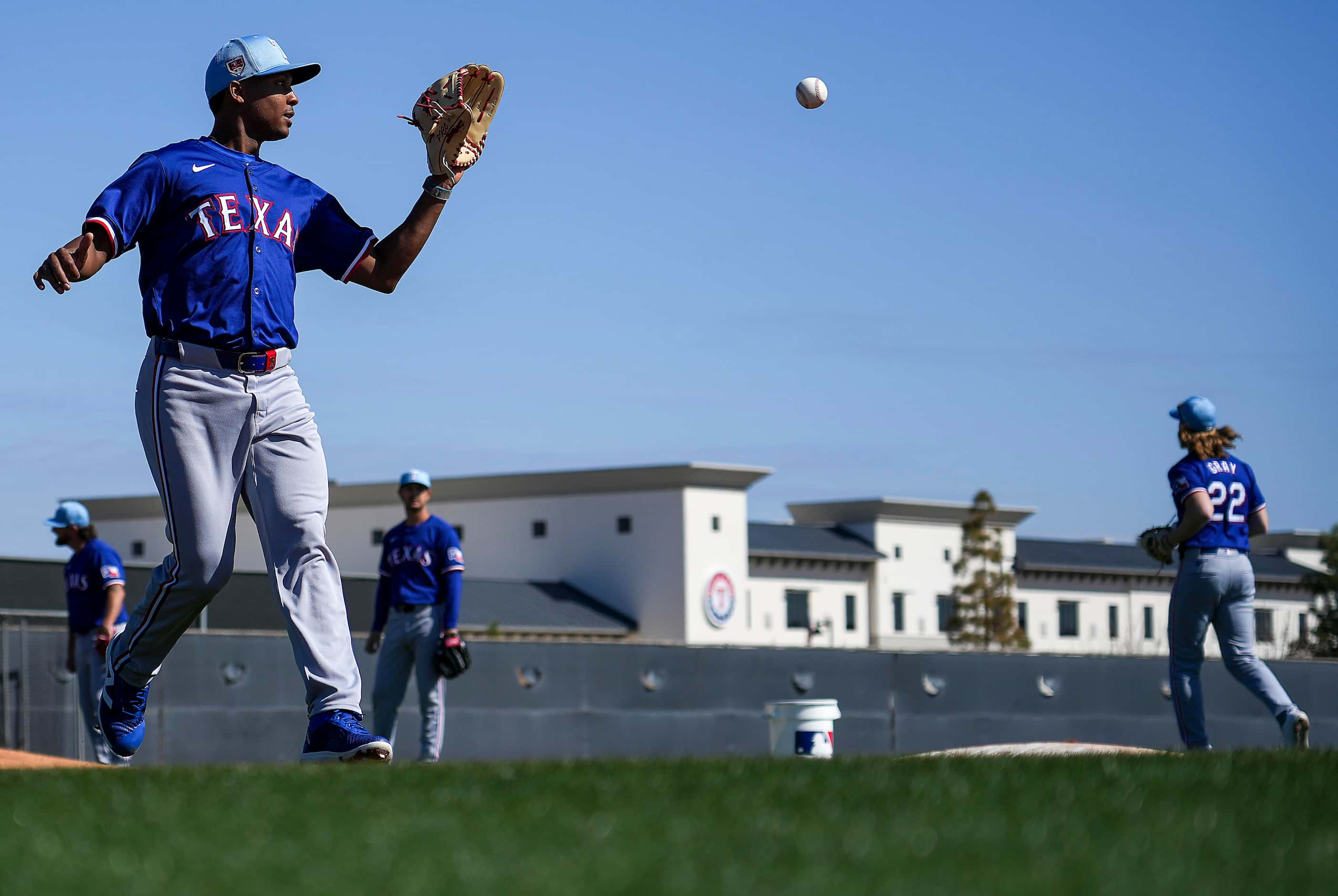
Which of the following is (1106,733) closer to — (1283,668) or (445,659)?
(1283,668)

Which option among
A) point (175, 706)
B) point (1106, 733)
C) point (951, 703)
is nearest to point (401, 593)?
point (175, 706)

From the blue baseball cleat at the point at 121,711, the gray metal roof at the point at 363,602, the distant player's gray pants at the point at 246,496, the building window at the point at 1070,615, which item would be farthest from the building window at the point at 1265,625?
the distant player's gray pants at the point at 246,496

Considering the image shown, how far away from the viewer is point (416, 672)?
39.7 ft

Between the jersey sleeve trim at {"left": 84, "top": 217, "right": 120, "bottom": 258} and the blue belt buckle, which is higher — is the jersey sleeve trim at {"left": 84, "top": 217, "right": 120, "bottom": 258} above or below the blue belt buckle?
above

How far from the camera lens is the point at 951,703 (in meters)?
18.5

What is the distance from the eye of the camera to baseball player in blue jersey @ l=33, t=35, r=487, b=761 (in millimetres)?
5527

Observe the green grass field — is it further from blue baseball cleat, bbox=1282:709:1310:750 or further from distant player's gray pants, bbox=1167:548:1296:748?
distant player's gray pants, bbox=1167:548:1296:748

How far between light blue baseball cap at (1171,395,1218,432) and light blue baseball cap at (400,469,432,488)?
542cm

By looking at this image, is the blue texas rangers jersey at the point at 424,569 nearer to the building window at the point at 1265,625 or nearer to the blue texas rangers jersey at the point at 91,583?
the blue texas rangers jersey at the point at 91,583

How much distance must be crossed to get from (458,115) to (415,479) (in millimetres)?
6840

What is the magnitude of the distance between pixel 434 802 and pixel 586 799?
12.2 inches

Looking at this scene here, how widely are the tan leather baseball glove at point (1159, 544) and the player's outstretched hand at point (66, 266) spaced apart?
6.29 metres

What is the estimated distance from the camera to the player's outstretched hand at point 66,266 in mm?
5281

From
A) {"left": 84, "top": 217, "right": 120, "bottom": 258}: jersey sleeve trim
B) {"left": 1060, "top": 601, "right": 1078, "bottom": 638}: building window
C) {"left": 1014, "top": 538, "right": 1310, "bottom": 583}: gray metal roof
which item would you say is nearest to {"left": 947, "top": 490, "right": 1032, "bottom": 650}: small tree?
{"left": 1014, "top": 538, "right": 1310, "bottom": 583}: gray metal roof
